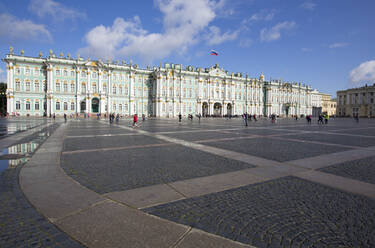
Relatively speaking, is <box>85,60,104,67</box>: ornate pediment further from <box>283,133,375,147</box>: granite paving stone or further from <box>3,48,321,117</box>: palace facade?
<box>283,133,375,147</box>: granite paving stone

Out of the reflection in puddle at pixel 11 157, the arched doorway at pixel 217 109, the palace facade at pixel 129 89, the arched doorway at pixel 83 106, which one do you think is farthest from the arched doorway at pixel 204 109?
the reflection in puddle at pixel 11 157

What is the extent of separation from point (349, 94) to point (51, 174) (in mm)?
130435

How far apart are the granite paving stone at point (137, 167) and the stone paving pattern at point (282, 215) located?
1.37 meters

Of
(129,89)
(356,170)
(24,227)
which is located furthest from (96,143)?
(129,89)

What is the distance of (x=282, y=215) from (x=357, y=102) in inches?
4998

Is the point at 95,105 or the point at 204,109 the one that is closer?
the point at 95,105

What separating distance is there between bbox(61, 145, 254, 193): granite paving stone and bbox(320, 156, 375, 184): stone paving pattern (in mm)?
2294

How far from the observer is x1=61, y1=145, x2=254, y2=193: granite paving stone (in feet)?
15.8

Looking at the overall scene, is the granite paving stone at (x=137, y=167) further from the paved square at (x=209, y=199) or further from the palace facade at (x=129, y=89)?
the palace facade at (x=129, y=89)

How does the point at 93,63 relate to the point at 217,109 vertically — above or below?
above

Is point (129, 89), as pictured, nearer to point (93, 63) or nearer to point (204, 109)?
point (93, 63)

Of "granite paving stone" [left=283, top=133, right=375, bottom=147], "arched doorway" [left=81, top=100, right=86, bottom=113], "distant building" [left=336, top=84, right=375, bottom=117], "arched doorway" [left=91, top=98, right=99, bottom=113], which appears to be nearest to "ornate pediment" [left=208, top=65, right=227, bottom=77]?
"arched doorway" [left=91, top=98, right=99, bottom=113]

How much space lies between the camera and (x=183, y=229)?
2.86 meters

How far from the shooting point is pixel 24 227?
9.62 ft
